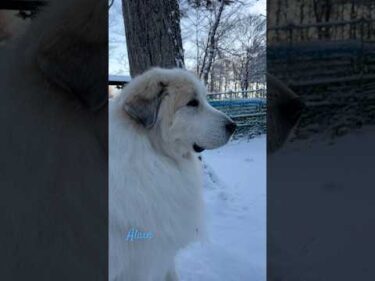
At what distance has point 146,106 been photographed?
72.6 inches

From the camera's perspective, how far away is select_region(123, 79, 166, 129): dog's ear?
6.00 feet

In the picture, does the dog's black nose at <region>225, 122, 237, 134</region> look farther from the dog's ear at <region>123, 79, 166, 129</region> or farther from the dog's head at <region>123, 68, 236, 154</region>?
the dog's ear at <region>123, 79, 166, 129</region>

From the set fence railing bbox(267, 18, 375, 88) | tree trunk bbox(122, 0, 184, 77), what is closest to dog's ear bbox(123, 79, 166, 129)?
tree trunk bbox(122, 0, 184, 77)

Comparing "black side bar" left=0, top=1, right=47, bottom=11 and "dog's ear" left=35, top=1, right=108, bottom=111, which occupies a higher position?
"black side bar" left=0, top=1, right=47, bottom=11

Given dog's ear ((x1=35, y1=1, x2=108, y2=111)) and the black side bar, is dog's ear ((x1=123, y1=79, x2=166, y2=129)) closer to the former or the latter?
dog's ear ((x1=35, y1=1, x2=108, y2=111))

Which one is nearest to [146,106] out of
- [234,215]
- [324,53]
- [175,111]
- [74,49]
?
[175,111]

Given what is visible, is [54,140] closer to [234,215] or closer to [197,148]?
[197,148]

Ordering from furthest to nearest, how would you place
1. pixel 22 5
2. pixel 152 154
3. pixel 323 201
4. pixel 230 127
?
pixel 152 154 < pixel 230 127 < pixel 323 201 < pixel 22 5

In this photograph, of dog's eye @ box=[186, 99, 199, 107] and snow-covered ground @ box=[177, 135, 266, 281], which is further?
dog's eye @ box=[186, 99, 199, 107]

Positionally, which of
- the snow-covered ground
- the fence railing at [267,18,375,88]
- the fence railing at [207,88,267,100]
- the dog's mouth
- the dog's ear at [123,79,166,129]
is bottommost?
the snow-covered ground

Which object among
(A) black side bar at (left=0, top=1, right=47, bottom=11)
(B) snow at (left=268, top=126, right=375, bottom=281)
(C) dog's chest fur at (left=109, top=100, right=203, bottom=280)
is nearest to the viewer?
(A) black side bar at (left=0, top=1, right=47, bottom=11)

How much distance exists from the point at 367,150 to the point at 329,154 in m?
0.16

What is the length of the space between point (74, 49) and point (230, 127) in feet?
2.36

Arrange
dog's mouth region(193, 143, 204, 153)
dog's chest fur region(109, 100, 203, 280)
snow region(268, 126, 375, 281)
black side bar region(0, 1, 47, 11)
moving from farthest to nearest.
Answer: dog's mouth region(193, 143, 204, 153), dog's chest fur region(109, 100, 203, 280), snow region(268, 126, 375, 281), black side bar region(0, 1, 47, 11)
